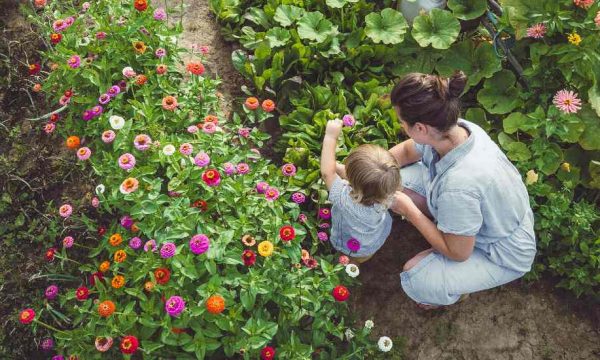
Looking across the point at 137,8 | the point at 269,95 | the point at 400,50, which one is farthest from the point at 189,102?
the point at 400,50

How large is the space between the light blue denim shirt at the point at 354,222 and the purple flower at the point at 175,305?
3.04ft

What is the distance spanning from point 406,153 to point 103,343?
6.23 ft

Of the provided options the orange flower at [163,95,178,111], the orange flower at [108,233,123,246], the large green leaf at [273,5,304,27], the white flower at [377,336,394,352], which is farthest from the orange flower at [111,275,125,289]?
the large green leaf at [273,5,304,27]

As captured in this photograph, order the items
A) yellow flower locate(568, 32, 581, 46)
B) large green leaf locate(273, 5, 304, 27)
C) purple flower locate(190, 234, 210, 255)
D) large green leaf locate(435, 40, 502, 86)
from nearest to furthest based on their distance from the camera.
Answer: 1. purple flower locate(190, 234, 210, 255)
2. yellow flower locate(568, 32, 581, 46)
3. large green leaf locate(435, 40, 502, 86)
4. large green leaf locate(273, 5, 304, 27)

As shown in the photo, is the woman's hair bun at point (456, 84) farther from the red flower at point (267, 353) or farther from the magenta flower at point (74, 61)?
the magenta flower at point (74, 61)

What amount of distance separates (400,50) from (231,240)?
2148 mm

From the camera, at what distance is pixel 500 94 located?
3.50 metres

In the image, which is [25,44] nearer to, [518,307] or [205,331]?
[205,331]

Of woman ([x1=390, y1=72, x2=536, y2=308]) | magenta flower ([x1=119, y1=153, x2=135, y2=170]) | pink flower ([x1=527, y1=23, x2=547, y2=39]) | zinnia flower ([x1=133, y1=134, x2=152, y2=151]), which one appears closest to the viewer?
woman ([x1=390, y1=72, x2=536, y2=308])

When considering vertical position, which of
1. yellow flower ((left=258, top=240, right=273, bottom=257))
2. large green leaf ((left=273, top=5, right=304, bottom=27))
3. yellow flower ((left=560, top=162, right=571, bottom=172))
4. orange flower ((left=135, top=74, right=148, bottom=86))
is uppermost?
orange flower ((left=135, top=74, right=148, bottom=86))

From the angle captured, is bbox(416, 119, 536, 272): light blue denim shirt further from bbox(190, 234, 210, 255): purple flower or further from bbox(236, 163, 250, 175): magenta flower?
bbox(190, 234, 210, 255): purple flower

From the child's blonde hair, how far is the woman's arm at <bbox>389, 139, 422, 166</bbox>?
63 cm

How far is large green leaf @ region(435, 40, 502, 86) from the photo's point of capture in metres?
3.50

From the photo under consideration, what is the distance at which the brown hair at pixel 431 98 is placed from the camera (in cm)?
218
